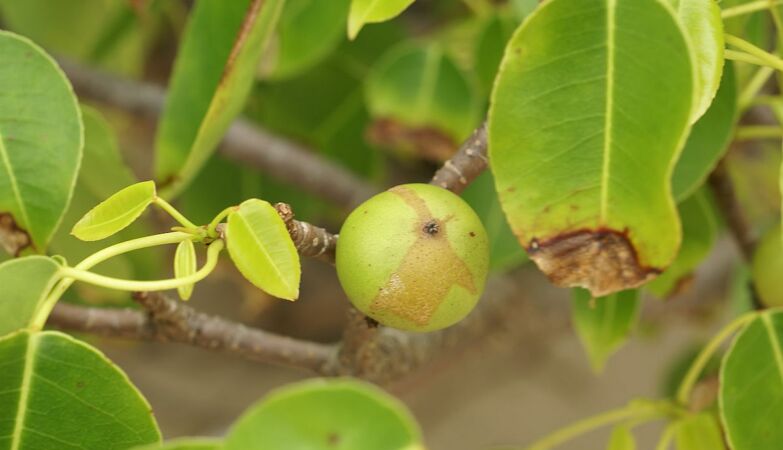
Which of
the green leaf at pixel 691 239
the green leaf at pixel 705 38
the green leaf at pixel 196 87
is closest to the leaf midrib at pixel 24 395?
the green leaf at pixel 196 87

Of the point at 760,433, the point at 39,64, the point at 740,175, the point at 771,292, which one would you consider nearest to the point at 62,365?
the point at 39,64

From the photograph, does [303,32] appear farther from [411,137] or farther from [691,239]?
[691,239]

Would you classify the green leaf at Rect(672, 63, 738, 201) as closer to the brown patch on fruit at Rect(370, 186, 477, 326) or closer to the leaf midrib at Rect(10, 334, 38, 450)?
the brown patch on fruit at Rect(370, 186, 477, 326)

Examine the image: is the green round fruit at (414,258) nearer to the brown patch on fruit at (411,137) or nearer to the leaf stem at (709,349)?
the leaf stem at (709,349)

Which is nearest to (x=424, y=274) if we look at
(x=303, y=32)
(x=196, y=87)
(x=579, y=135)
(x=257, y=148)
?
(x=579, y=135)

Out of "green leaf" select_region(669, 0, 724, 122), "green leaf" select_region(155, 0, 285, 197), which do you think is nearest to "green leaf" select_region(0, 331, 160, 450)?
"green leaf" select_region(155, 0, 285, 197)
